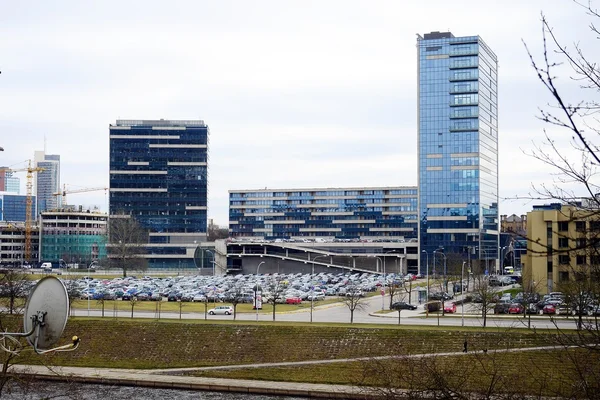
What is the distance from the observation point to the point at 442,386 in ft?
42.1

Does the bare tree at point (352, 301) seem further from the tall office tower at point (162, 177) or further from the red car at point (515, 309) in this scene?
the tall office tower at point (162, 177)

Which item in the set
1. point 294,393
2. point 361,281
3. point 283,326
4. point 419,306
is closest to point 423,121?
point 361,281

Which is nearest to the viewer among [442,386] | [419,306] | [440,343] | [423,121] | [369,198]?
[442,386]

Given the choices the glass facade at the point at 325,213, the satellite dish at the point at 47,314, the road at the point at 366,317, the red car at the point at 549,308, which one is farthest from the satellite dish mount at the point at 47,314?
the glass facade at the point at 325,213

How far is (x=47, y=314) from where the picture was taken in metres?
9.13

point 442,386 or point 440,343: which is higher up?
point 442,386

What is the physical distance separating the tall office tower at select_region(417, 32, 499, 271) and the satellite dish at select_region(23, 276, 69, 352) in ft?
411

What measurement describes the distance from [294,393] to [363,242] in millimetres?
101260

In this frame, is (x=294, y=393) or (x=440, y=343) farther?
(x=440, y=343)

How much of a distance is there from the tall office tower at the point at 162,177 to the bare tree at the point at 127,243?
574 centimetres

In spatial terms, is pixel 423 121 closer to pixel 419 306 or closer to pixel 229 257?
pixel 229 257

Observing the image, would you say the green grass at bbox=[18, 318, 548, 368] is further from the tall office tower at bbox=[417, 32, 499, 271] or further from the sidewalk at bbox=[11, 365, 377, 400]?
the tall office tower at bbox=[417, 32, 499, 271]

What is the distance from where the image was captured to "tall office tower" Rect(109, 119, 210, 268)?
160 m

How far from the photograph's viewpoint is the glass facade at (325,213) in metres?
169
